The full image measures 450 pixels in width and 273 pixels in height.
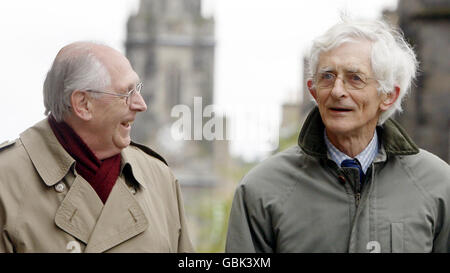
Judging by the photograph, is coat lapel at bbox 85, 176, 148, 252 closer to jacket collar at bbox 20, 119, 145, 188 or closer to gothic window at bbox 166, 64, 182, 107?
jacket collar at bbox 20, 119, 145, 188

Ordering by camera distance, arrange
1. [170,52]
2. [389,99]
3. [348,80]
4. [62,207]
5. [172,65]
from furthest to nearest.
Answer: [170,52] → [172,65] → [389,99] → [348,80] → [62,207]

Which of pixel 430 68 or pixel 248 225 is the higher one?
pixel 248 225

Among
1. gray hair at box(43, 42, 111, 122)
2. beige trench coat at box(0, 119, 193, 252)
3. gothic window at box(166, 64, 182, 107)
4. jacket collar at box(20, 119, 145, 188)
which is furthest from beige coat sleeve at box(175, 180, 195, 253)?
Answer: gothic window at box(166, 64, 182, 107)

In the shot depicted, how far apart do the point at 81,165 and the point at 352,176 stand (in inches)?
39.2

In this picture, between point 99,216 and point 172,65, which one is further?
point 172,65

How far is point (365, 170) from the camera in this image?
3447mm

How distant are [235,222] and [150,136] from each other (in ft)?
182

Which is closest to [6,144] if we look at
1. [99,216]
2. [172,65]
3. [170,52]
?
[99,216]

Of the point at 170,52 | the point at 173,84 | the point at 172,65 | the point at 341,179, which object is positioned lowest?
the point at 173,84

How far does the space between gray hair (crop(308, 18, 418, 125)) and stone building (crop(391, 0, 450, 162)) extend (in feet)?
35.0

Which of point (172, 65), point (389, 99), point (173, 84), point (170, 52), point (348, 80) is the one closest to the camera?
point (348, 80)

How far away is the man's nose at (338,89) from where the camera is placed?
329 centimetres

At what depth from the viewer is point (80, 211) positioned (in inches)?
128

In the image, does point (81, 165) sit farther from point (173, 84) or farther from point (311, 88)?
point (173, 84)
